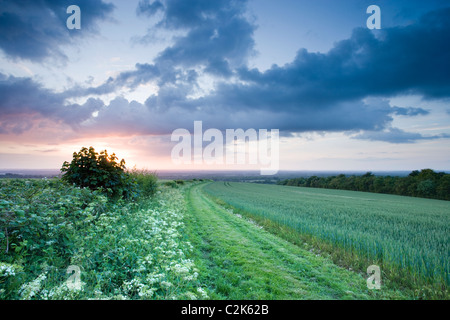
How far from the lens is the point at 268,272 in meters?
5.16

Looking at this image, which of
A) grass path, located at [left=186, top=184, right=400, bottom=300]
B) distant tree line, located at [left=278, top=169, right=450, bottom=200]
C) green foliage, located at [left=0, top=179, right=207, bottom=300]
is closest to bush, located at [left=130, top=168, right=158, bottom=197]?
grass path, located at [left=186, top=184, right=400, bottom=300]

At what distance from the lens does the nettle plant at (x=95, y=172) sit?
25.5 feet

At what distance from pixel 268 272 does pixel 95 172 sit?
7268mm

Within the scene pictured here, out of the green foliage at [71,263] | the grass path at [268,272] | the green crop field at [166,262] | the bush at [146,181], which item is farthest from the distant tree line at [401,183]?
the green foliage at [71,263]

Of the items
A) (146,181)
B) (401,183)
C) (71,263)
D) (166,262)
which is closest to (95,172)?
(71,263)

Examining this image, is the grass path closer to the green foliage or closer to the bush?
the green foliage

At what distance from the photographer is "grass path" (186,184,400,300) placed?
4.31m

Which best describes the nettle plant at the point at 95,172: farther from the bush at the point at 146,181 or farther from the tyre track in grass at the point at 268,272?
the bush at the point at 146,181

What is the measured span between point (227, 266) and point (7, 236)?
4.66 m

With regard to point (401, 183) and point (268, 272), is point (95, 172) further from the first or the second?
point (401, 183)

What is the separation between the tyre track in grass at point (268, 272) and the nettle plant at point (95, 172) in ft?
12.9
